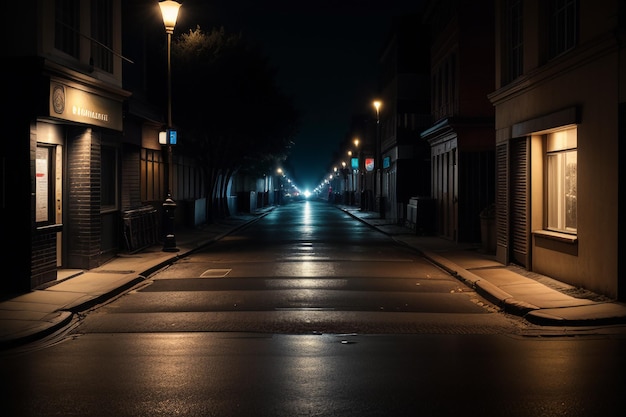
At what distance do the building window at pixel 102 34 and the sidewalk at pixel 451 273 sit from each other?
512cm

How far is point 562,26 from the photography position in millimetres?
14070

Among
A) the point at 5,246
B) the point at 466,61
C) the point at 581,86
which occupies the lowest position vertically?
the point at 5,246

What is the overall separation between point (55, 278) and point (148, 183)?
12.4 meters

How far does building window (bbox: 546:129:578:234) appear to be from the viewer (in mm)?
14039

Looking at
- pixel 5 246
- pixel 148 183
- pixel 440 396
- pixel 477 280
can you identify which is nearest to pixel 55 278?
pixel 5 246

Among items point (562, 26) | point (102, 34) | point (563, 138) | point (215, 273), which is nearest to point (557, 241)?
point (563, 138)

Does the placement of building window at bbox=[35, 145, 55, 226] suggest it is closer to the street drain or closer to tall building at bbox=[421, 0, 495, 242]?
the street drain

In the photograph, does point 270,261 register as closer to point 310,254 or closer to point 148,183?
point 310,254

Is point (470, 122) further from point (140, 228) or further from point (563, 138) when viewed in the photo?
point (140, 228)

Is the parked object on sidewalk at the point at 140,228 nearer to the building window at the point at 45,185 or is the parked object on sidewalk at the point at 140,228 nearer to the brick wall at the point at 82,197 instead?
the brick wall at the point at 82,197

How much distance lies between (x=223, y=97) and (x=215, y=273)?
19.4 m

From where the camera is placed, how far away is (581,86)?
41.4 ft

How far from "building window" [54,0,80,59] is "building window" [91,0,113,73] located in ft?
3.02

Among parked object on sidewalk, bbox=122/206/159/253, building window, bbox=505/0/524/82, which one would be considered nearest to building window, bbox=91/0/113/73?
parked object on sidewalk, bbox=122/206/159/253
